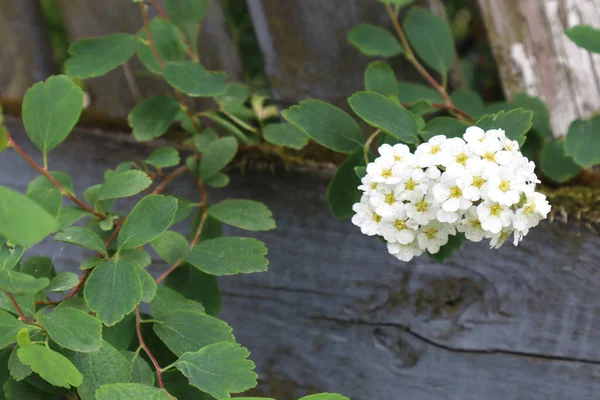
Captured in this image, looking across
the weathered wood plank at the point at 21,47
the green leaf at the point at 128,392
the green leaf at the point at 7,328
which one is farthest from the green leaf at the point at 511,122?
the weathered wood plank at the point at 21,47

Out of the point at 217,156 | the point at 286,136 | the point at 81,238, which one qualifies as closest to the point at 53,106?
the point at 81,238

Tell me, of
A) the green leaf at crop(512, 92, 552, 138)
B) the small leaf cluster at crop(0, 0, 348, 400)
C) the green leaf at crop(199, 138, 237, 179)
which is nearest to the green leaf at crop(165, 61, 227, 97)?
the small leaf cluster at crop(0, 0, 348, 400)

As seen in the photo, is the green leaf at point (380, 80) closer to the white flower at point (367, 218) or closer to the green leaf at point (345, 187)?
the green leaf at point (345, 187)

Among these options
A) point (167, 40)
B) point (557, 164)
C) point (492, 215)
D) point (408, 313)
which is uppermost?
point (167, 40)

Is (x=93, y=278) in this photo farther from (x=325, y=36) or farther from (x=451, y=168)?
(x=325, y=36)

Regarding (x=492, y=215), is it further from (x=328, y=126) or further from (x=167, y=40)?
(x=167, y=40)


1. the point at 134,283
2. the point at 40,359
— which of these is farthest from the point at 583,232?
the point at 40,359

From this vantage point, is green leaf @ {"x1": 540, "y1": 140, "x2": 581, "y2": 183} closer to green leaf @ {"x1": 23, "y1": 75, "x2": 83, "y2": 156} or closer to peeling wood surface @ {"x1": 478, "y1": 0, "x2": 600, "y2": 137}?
peeling wood surface @ {"x1": 478, "y1": 0, "x2": 600, "y2": 137}
